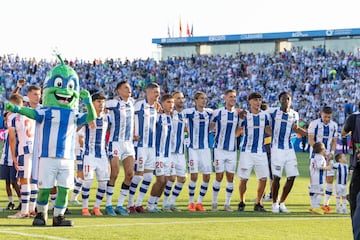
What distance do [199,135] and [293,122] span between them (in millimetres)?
1833

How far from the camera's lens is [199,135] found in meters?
15.7

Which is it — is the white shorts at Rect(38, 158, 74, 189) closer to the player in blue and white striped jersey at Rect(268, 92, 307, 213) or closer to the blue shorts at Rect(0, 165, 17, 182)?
the blue shorts at Rect(0, 165, 17, 182)

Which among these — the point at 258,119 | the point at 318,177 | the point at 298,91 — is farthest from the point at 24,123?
the point at 298,91

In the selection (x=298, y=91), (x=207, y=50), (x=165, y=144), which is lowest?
(x=165, y=144)

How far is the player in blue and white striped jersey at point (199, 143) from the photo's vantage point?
51.2 feet

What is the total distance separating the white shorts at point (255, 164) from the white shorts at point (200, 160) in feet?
2.18

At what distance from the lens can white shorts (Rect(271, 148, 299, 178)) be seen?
50.8 ft

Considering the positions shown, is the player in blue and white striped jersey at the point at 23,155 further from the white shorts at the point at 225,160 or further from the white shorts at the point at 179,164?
the white shorts at the point at 225,160

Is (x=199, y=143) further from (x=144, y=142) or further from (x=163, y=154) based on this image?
(x=144, y=142)

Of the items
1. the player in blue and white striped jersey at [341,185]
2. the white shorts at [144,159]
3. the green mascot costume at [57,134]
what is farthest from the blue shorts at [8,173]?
the player in blue and white striped jersey at [341,185]

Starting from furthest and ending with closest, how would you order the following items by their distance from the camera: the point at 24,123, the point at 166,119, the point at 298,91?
the point at 298,91 < the point at 166,119 < the point at 24,123

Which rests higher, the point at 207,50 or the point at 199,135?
the point at 207,50

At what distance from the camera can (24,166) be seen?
1303 cm

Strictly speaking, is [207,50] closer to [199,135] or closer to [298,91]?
[298,91]
